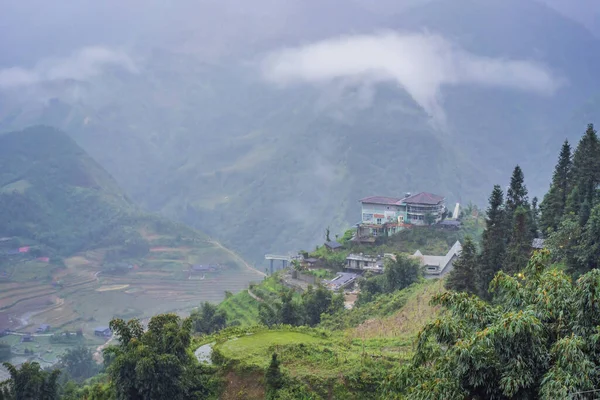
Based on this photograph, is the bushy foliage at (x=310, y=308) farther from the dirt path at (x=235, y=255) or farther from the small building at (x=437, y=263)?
the dirt path at (x=235, y=255)

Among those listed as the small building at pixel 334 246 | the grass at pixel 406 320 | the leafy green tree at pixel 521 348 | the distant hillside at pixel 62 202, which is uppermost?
the distant hillside at pixel 62 202

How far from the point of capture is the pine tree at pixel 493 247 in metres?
28.8

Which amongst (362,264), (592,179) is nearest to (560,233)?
(592,179)

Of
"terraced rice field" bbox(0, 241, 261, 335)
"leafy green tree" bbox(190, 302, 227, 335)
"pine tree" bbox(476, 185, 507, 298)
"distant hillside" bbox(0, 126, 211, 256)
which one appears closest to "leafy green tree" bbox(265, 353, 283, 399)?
"pine tree" bbox(476, 185, 507, 298)

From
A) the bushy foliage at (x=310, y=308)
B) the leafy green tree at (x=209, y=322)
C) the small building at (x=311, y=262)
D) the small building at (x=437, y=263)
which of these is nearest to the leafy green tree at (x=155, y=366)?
the bushy foliage at (x=310, y=308)

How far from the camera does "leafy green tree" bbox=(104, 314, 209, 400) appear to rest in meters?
19.1

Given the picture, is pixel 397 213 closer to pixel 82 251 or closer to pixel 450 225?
pixel 450 225

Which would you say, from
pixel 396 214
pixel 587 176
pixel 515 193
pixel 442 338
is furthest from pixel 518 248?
pixel 396 214

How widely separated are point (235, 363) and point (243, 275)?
8696 centimetres

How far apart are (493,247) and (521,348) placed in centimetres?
2077

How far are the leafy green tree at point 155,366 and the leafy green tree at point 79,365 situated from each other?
131 feet

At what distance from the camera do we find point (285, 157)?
171m

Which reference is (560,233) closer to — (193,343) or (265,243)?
(193,343)

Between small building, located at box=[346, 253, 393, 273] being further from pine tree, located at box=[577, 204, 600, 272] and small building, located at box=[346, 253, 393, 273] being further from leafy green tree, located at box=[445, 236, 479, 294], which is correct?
pine tree, located at box=[577, 204, 600, 272]
